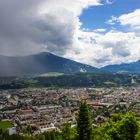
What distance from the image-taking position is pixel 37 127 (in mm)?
146250

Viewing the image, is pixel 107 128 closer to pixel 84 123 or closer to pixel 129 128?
pixel 84 123

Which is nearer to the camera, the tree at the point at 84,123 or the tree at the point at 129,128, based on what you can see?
the tree at the point at 129,128

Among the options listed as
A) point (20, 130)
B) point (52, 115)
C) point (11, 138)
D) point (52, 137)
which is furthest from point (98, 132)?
point (52, 115)

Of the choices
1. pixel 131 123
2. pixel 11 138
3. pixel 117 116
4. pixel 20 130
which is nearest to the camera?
pixel 131 123

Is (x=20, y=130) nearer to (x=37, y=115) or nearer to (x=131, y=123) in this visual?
(x=37, y=115)

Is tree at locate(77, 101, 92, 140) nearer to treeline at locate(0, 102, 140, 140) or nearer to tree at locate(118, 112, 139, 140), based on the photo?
treeline at locate(0, 102, 140, 140)

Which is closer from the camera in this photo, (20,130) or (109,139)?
(109,139)

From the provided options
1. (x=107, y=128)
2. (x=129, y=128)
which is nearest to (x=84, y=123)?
(x=107, y=128)

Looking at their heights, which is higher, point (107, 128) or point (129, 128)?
point (129, 128)

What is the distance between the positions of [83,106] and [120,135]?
8.53 m

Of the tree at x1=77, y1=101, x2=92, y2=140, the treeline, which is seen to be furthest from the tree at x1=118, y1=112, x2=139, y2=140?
the tree at x1=77, y1=101, x2=92, y2=140

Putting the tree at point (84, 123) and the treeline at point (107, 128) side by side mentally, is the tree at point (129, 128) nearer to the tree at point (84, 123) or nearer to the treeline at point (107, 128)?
the treeline at point (107, 128)

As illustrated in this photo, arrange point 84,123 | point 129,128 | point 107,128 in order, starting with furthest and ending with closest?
1. point 84,123
2. point 107,128
3. point 129,128

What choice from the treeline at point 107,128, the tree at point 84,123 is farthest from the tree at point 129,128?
the tree at point 84,123
